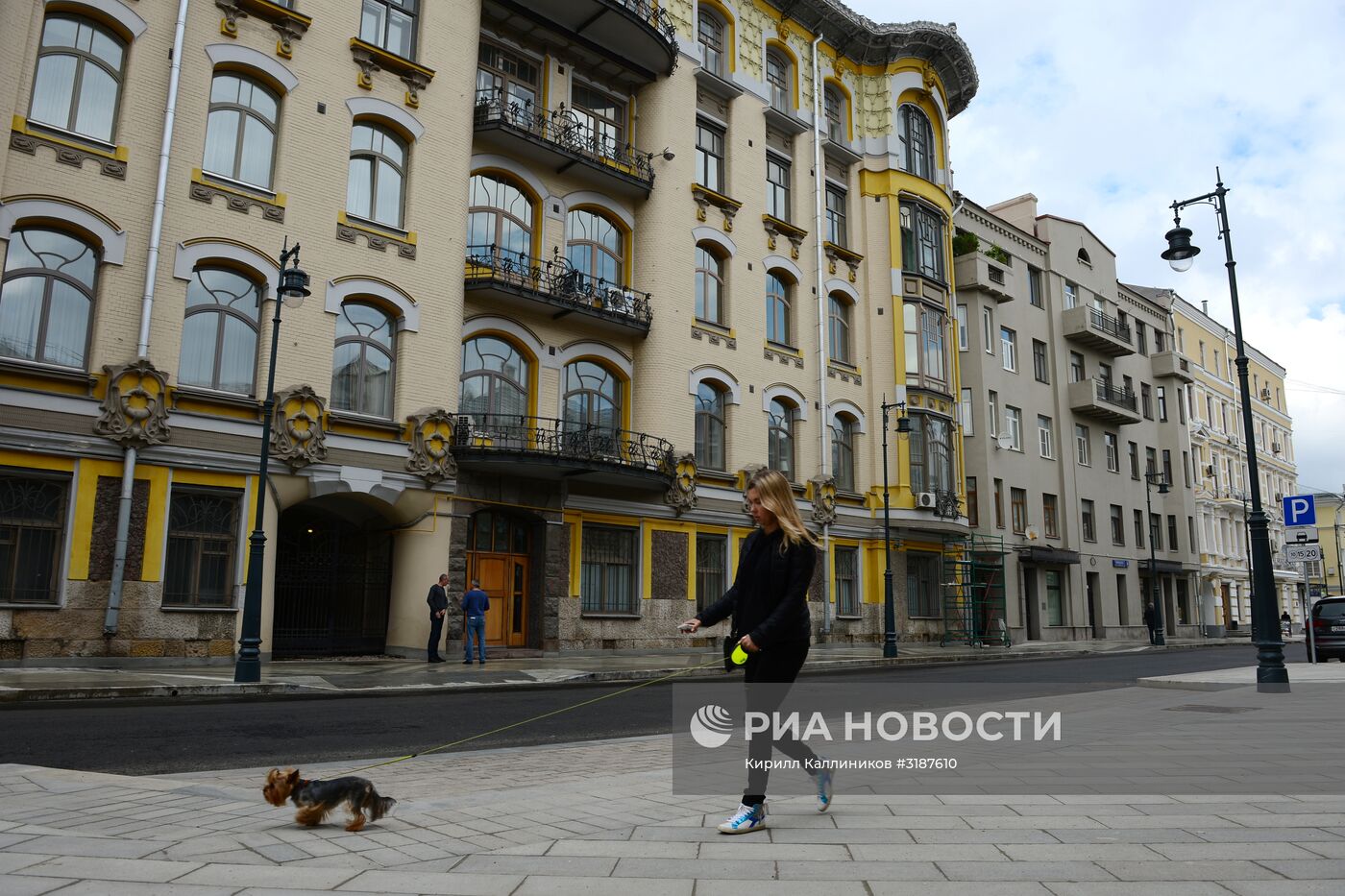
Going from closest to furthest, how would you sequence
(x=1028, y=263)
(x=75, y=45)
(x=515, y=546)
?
(x=75, y=45), (x=515, y=546), (x=1028, y=263)

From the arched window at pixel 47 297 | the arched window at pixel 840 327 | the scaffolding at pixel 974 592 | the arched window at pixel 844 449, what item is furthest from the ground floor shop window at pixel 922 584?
the arched window at pixel 47 297

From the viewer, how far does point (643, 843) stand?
180 inches

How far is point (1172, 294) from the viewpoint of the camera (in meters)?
53.9

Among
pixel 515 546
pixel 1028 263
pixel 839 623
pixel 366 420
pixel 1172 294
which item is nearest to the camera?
pixel 366 420

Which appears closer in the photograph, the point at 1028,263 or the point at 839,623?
the point at 839,623

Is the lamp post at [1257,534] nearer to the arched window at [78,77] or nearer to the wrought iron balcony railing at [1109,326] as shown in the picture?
the arched window at [78,77]

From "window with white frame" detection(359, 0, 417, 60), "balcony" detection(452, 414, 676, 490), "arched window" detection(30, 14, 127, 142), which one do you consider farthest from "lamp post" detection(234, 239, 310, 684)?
"window with white frame" detection(359, 0, 417, 60)

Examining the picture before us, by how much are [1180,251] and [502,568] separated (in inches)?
613

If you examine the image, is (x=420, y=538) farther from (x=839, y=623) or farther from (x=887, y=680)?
(x=839, y=623)

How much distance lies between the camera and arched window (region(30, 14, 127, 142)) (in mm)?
16781

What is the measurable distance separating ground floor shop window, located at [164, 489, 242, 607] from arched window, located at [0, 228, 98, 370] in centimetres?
308

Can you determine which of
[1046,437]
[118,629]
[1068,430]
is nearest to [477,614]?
[118,629]

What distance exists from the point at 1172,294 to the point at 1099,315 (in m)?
12.2

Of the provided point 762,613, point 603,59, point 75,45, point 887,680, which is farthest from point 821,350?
point 762,613
